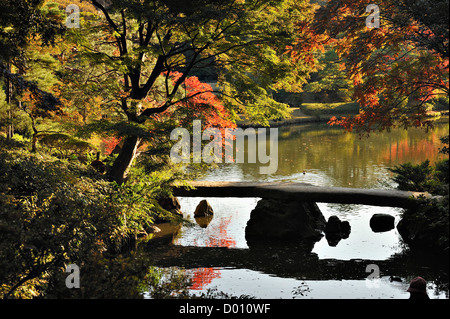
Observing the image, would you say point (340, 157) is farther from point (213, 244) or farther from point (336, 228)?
point (213, 244)

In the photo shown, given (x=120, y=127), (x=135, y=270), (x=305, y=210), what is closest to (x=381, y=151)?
(x=305, y=210)

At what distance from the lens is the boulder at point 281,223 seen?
12.0 meters

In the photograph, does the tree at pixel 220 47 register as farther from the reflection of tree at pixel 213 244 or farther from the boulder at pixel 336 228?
the boulder at pixel 336 228

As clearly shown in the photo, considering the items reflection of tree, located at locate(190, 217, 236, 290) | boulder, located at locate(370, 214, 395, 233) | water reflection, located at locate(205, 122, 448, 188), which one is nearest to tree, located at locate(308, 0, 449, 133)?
boulder, located at locate(370, 214, 395, 233)

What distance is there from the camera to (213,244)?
37.2 ft

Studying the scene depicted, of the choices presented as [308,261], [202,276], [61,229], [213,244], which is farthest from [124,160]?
[61,229]

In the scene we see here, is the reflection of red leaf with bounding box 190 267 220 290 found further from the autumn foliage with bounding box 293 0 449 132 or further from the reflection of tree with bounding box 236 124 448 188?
the reflection of tree with bounding box 236 124 448 188

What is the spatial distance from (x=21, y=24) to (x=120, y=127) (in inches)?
117

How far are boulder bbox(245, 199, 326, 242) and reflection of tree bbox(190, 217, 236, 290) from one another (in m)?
0.59

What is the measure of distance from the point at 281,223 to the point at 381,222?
8.83 ft

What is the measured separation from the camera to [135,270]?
17.4 ft

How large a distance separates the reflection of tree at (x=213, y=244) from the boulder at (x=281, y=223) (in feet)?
1.92

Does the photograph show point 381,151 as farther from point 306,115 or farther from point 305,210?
point 306,115

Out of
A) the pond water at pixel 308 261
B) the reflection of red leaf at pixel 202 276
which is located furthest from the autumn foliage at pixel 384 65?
the reflection of red leaf at pixel 202 276
